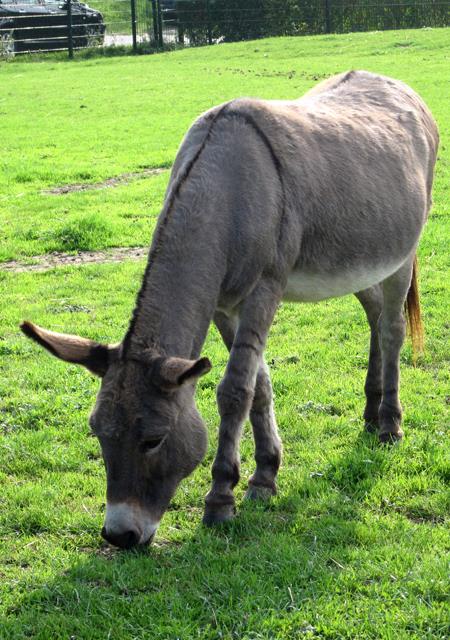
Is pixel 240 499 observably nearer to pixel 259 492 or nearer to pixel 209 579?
pixel 259 492

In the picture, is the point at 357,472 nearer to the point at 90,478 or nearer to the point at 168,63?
the point at 90,478

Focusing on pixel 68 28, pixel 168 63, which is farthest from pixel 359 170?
pixel 68 28

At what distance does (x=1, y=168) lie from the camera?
46.7 ft

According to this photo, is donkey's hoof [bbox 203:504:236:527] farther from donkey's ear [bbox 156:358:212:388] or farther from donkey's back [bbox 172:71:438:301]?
donkey's back [bbox 172:71:438:301]

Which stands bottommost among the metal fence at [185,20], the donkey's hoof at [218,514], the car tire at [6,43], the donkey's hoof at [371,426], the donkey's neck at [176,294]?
the donkey's hoof at [371,426]

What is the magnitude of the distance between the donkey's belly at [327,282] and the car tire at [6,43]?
2981cm

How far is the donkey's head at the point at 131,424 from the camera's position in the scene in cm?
369

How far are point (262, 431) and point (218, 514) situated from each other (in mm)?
634

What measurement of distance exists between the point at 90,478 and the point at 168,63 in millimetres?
26703

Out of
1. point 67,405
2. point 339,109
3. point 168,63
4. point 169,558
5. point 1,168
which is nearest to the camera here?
point 169,558

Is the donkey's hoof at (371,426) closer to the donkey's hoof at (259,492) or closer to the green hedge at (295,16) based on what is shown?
the donkey's hoof at (259,492)

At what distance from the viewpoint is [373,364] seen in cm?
575

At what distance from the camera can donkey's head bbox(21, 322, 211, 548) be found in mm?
3686

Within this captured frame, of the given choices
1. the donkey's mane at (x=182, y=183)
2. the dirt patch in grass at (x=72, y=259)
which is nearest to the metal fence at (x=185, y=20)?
the dirt patch in grass at (x=72, y=259)
